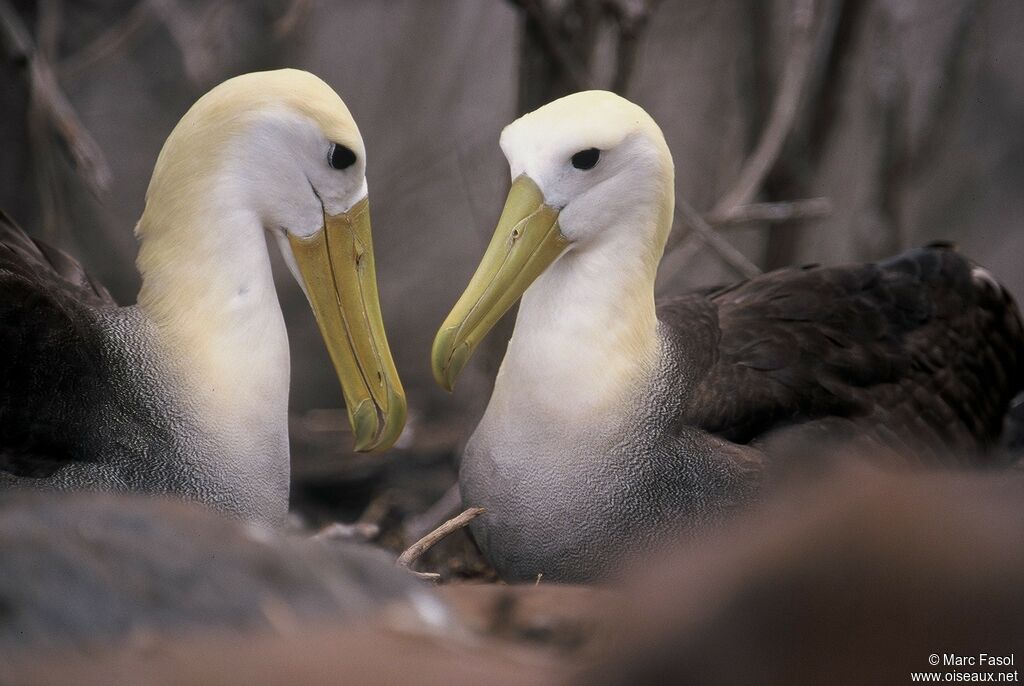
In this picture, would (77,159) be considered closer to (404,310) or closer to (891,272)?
(891,272)

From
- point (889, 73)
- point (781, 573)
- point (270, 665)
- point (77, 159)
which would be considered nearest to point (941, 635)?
point (781, 573)

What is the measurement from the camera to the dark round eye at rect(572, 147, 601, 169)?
383 cm

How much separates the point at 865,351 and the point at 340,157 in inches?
71.1

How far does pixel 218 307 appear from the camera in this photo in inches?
148

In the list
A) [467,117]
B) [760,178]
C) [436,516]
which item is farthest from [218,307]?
[467,117]

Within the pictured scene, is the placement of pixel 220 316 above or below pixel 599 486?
above

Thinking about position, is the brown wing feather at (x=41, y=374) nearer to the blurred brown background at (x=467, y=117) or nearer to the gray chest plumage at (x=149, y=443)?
the gray chest plumage at (x=149, y=443)

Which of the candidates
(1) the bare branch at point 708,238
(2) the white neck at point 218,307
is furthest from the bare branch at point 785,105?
(2) the white neck at point 218,307

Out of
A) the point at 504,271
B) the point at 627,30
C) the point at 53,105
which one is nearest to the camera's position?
the point at 504,271

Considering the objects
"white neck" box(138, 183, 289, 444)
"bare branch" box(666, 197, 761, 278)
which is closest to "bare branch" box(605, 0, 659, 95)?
"bare branch" box(666, 197, 761, 278)

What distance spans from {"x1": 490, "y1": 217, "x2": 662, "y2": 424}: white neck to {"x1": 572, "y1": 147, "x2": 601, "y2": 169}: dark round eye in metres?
0.24

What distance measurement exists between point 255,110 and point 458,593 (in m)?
1.84

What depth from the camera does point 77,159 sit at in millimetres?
4305

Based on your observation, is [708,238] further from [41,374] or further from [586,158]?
[41,374]
